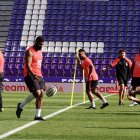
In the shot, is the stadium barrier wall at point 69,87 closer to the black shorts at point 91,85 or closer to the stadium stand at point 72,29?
the stadium stand at point 72,29

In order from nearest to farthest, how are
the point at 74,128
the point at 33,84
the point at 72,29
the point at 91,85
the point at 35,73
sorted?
the point at 74,128 → the point at 33,84 → the point at 35,73 → the point at 91,85 → the point at 72,29

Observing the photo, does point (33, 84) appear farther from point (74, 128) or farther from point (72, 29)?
point (72, 29)

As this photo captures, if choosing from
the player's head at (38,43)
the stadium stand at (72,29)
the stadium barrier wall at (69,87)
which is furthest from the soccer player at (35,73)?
the stadium stand at (72,29)

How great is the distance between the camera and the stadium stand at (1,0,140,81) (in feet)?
122

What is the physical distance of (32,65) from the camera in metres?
10.9

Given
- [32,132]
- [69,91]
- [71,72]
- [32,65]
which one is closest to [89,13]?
[71,72]

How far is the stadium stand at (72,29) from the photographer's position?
122 ft

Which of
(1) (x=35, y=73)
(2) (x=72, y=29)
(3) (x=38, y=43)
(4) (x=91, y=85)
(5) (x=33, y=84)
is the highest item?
(2) (x=72, y=29)

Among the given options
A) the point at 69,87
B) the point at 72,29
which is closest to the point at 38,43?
the point at 69,87

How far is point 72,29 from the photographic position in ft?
131

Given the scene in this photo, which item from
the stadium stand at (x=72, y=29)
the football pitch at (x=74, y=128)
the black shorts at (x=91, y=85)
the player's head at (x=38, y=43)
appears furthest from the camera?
the stadium stand at (x=72, y=29)

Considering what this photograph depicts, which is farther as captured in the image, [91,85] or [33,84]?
[91,85]

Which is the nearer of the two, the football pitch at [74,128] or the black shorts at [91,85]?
the football pitch at [74,128]

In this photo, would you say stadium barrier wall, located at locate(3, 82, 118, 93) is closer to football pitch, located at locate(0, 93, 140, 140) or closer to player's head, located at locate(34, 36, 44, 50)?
football pitch, located at locate(0, 93, 140, 140)
